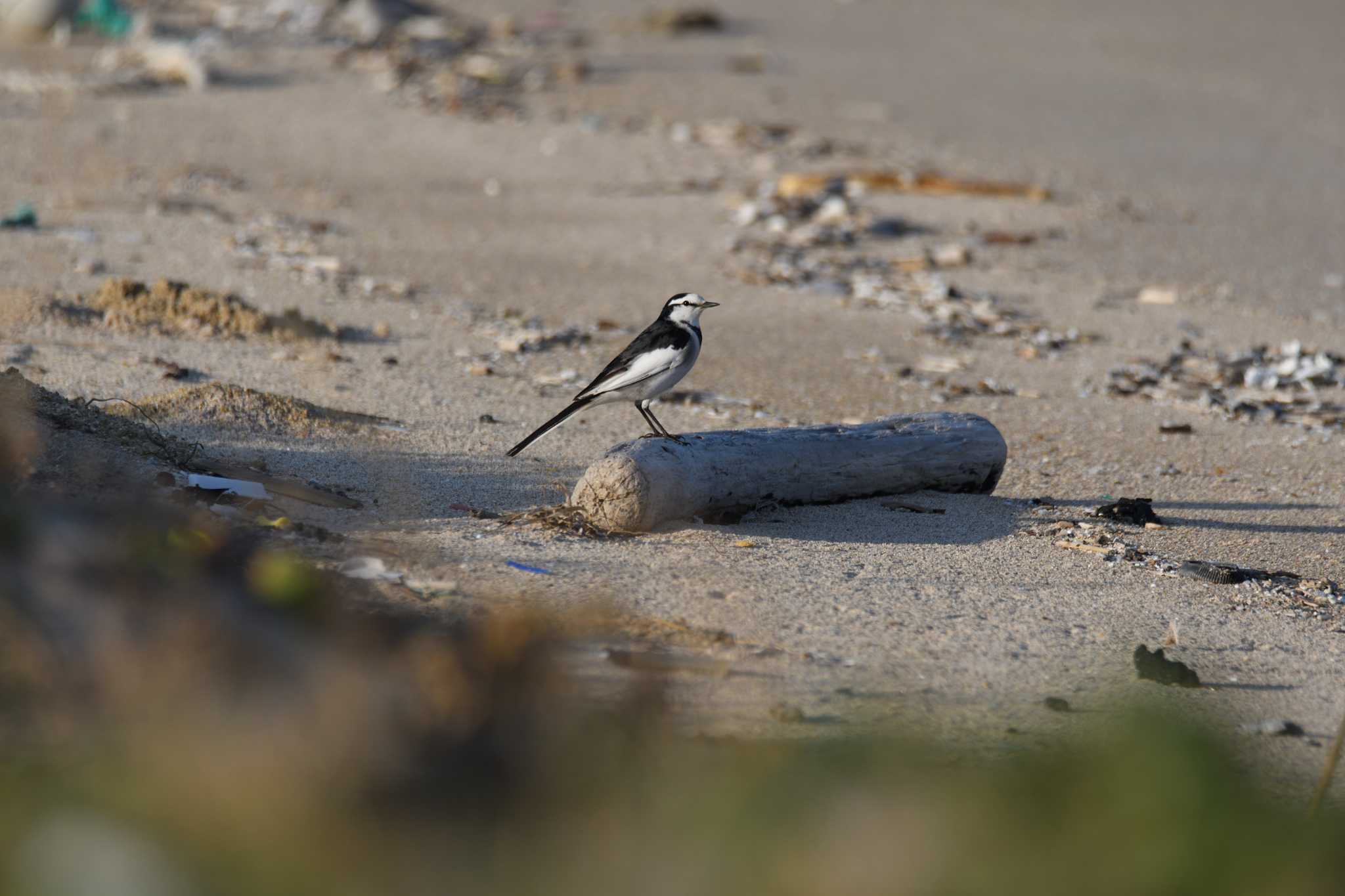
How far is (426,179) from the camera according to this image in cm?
1217

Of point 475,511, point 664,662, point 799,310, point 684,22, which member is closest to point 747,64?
point 684,22

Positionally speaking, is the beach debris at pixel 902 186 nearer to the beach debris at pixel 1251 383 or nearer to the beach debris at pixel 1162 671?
the beach debris at pixel 1251 383

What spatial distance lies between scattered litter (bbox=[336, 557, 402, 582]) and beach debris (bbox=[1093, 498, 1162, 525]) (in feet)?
9.77

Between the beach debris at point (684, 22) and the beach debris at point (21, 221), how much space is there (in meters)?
10.1

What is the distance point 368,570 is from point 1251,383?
5741mm

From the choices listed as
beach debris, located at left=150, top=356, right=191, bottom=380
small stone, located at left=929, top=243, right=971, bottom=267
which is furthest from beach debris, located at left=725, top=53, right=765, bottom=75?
beach debris, located at left=150, top=356, right=191, bottom=380

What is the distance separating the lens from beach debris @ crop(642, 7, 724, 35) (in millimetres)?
18031

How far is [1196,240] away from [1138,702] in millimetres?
8551

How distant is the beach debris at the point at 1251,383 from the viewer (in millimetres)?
7625

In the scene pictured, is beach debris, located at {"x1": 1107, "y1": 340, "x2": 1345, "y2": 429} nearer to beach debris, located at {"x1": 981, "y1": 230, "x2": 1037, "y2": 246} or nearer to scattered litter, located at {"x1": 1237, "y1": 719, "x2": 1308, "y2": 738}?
beach debris, located at {"x1": 981, "y1": 230, "x2": 1037, "y2": 246}

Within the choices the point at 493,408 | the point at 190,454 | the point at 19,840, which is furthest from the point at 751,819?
the point at 493,408

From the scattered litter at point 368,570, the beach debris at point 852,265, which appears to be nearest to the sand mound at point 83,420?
the scattered litter at point 368,570

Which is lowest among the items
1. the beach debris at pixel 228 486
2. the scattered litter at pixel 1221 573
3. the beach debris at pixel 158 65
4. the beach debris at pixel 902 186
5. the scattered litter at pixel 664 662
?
the scattered litter at pixel 1221 573

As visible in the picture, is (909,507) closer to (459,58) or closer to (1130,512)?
(1130,512)
